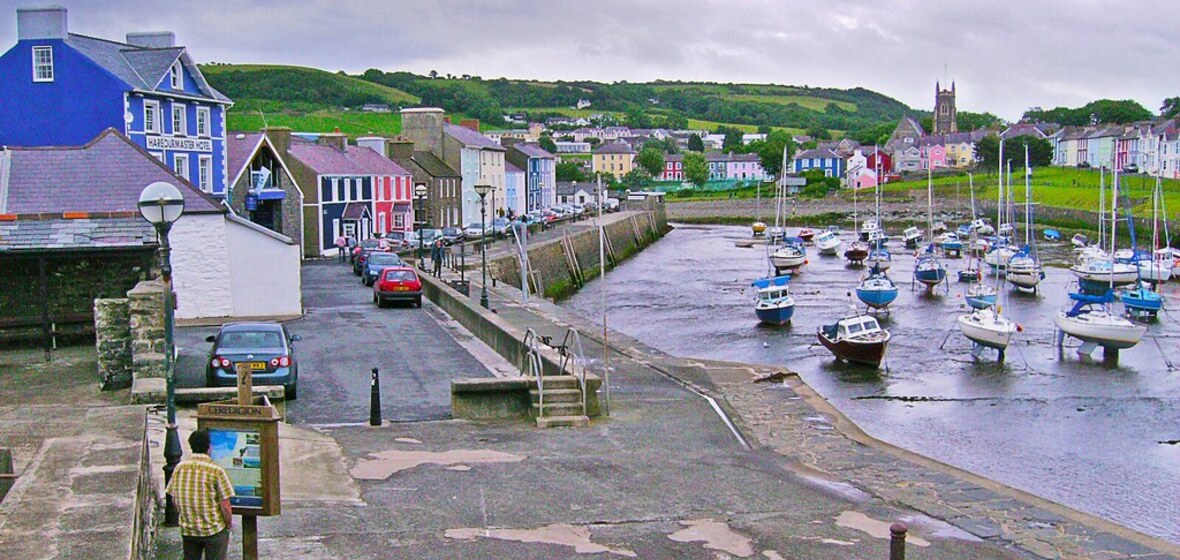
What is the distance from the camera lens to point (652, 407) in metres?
21.8

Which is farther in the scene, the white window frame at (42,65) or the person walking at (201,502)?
the white window frame at (42,65)

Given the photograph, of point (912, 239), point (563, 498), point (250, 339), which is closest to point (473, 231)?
point (912, 239)

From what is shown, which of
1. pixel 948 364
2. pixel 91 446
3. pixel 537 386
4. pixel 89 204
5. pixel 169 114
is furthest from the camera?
pixel 169 114

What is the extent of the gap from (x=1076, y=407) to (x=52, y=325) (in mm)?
26706

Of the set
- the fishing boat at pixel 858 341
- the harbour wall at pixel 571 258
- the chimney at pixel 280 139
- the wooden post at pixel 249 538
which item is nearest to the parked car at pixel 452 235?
the harbour wall at pixel 571 258

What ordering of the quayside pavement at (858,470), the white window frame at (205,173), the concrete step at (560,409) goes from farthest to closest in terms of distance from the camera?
the white window frame at (205,173) → the concrete step at (560,409) → the quayside pavement at (858,470)

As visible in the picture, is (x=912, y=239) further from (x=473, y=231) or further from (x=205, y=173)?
(x=205, y=173)

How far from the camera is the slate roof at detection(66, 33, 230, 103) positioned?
4400cm

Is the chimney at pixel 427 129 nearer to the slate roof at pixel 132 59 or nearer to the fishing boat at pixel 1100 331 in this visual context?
the slate roof at pixel 132 59

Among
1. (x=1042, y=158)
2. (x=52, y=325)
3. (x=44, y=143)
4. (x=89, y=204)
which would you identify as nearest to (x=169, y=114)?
(x=44, y=143)

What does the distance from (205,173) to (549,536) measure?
136ft

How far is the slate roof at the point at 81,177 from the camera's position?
25172 millimetres

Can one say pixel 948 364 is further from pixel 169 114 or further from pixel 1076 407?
pixel 169 114

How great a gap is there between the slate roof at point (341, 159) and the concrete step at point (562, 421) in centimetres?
4710
